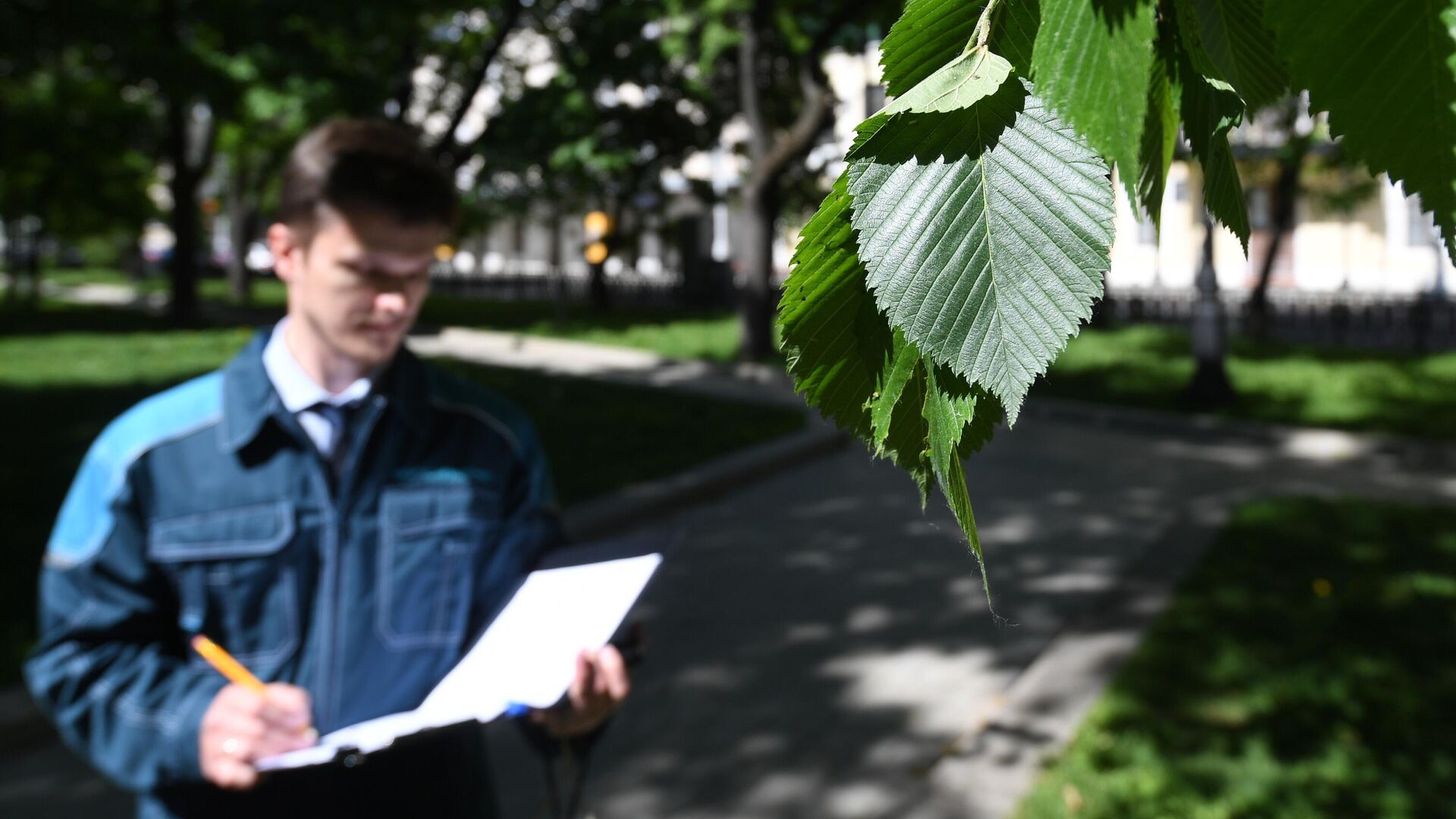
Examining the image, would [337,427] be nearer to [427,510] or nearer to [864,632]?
[427,510]

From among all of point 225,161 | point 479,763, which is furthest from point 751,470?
point 225,161

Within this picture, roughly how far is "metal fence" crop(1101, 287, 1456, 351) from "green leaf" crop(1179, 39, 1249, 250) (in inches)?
709

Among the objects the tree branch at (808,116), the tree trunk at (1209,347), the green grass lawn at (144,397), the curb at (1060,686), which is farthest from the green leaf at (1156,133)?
the tree branch at (808,116)

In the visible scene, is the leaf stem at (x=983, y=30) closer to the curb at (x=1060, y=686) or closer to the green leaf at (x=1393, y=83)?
the green leaf at (x=1393, y=83)

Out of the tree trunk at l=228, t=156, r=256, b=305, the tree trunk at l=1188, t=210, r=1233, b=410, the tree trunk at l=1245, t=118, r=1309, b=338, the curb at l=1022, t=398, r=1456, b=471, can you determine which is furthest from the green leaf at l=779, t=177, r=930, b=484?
the tree trunk at l=228, t=156, r=256, b=305

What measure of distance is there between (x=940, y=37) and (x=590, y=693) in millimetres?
1791

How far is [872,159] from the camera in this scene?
0.54 metres

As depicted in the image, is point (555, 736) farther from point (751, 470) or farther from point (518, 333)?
point (518, 333)

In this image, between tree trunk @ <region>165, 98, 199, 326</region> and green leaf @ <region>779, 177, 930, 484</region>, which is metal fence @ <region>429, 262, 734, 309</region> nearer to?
tree trunk @ <region>165, 98, 199, 326</region>

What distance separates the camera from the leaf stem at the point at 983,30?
566 mm

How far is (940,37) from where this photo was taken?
57 cm

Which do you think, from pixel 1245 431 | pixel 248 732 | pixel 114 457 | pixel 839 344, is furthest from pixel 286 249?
pixel 1245 431

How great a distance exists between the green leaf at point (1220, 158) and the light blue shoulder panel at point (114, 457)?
1.89 meters

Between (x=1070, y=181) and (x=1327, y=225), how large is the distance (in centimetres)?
4430
